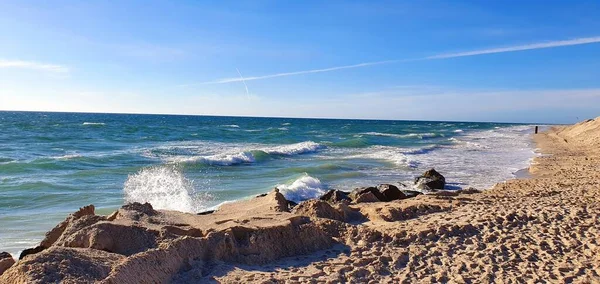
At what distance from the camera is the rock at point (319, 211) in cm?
723

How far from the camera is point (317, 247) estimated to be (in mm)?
5945

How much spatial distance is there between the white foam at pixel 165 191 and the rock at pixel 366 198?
13.4 feet

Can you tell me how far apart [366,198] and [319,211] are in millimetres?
2872

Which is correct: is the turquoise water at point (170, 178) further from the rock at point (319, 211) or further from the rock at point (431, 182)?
the rock at point (319, 211)

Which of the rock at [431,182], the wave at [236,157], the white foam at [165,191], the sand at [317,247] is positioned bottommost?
the white foam at [165,191]

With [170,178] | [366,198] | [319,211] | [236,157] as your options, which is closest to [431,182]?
[366,198]

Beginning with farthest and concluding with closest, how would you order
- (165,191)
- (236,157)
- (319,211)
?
Answer: (236,157) < (165,191) < (319,211)

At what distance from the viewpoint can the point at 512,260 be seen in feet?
18.8

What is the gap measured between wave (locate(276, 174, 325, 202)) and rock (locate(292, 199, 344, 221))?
4983 mm

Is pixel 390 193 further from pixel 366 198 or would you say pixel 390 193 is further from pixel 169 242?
pixel 169 242

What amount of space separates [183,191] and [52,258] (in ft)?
31.5

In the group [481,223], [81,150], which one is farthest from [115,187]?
[81,150]

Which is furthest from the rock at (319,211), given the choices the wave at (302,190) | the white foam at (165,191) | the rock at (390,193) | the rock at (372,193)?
the wave at (302,190)

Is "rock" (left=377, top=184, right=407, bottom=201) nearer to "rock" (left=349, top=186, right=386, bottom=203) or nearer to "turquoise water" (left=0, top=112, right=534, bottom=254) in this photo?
"rock" (left=349, top=186, right=386, bottom=203)
